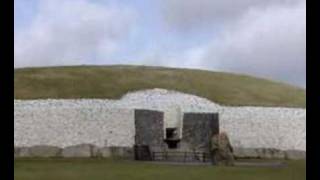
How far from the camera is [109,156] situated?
982 inches

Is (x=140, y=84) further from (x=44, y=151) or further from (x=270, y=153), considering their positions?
(x=270, y=153)

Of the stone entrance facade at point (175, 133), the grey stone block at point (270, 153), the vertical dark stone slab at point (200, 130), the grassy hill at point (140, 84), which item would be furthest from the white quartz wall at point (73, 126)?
the grey stone block at point (270, 153)

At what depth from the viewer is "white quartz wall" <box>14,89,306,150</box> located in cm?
2575

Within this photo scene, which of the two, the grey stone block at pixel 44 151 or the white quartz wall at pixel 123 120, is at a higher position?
the white quartz wall at pixel 123 120

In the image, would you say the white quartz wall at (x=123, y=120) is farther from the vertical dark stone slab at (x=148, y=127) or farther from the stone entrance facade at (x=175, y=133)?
the stone entrance facade at (x=175, y=133)

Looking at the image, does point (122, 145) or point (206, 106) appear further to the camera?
point (206, 106)

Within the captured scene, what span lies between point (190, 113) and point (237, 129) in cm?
293

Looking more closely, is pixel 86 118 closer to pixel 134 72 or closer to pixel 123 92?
pixel 123 92

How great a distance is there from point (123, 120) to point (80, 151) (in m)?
2.54

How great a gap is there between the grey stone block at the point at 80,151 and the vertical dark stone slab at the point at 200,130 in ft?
13.1

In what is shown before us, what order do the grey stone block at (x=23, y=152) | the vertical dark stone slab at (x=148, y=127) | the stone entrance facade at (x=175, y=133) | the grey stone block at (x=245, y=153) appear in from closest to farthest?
the grey stone block at (x=23, y=152) < the stone entrance facade at (x=175, y=133) < the vertical dark stone slab at (x=148, y=127) < the grey stone block at (x=245, y=153)

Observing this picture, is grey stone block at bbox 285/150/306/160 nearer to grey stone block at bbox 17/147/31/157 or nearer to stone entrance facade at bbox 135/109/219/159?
stone entrance facade at bbox 135/109/219/159

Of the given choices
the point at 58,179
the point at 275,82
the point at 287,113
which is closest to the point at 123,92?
the point at 287,113

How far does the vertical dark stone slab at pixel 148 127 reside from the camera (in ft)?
84.4
